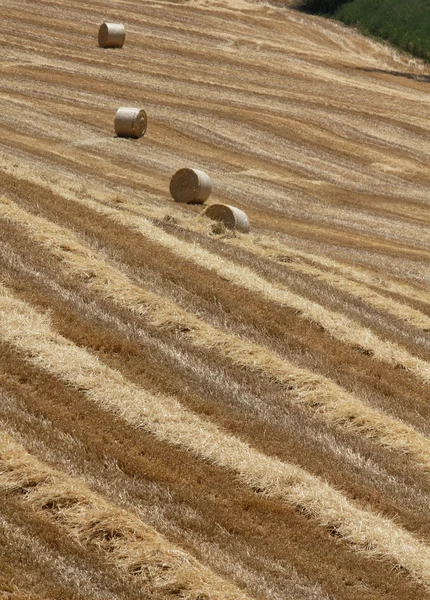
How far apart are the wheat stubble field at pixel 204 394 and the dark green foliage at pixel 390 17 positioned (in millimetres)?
→ 40826

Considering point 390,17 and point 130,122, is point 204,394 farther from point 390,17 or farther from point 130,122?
point 390,17

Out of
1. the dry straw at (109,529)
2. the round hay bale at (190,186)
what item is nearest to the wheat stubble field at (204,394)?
the dry straw at (109,529)

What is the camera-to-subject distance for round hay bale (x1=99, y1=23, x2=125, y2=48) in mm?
56031

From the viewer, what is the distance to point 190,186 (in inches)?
1185

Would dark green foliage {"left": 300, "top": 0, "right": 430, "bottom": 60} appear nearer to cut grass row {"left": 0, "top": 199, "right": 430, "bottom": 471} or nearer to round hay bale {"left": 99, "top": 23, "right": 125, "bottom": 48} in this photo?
round hay bale {"left": 99, "top": 23, "right": 125, "bottom": 48}

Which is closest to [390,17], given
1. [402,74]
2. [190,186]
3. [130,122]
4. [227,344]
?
[402,74]

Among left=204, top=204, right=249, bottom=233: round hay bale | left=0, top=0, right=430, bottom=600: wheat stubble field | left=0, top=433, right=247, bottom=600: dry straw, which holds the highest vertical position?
left=0, top=433, right=247, bottom=600: dry straw

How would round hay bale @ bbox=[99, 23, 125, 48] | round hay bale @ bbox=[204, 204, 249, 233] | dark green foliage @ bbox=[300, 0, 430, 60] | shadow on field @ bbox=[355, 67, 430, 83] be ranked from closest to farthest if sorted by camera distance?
round hay bale @ bbox=[204, 204, 249, 233]
round hay bale @ bbox=[99, 23, 125, 48]
shadow on field @ bbox=[355, 67, 430, 83]
dark green foliage @ bbox=[300, 0, 430, 60]

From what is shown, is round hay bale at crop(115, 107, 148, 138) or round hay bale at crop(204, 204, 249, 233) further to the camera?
round hay bale at crop(115, 107, 148, 138)

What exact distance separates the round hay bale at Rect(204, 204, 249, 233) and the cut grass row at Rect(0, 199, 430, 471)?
690 cm

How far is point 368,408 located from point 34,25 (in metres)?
48.3

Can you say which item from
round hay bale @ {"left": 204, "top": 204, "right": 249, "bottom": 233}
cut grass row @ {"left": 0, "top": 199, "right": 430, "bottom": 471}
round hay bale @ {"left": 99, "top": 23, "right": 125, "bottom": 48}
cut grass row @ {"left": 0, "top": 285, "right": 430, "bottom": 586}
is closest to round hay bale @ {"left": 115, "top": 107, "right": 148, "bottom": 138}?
round hay bale @ {"left": 204, "top": 204, "right": 249, "bottom": 233}

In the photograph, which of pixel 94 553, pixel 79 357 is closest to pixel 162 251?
pixel 79 357

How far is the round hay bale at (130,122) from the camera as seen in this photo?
40438mm
